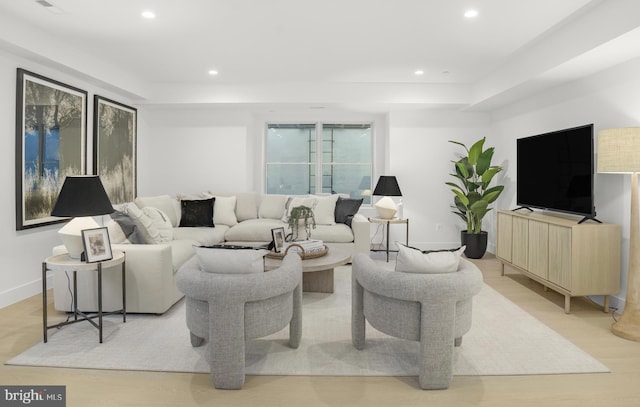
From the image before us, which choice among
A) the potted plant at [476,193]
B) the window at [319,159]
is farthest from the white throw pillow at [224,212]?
the potted plant at [476,193]

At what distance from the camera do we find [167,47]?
444 centimetres

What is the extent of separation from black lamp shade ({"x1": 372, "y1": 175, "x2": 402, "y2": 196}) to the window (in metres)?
1.13

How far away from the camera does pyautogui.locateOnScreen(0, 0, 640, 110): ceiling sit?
3.36m

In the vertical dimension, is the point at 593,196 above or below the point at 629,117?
below

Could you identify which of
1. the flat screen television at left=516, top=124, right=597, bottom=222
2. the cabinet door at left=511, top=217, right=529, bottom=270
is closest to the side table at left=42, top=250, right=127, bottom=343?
the cabinet door at left=511, top=217, right=529, bottom=270

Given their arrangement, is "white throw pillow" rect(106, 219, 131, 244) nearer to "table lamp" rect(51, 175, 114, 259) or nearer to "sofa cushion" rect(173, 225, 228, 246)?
"table lamp" rect(51, 175, 114, 259)

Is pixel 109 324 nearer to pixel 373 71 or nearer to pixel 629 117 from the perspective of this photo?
pixel 373 71

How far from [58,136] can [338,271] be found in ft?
11.4

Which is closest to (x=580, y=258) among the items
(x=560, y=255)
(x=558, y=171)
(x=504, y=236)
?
(x=560, y=255)

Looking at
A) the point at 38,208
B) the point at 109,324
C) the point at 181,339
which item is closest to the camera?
the point at 181,339

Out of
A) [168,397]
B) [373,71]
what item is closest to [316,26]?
[373,71]

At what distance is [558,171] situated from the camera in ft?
13.7

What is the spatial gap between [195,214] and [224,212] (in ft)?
1.61

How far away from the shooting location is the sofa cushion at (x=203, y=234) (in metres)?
4.75
